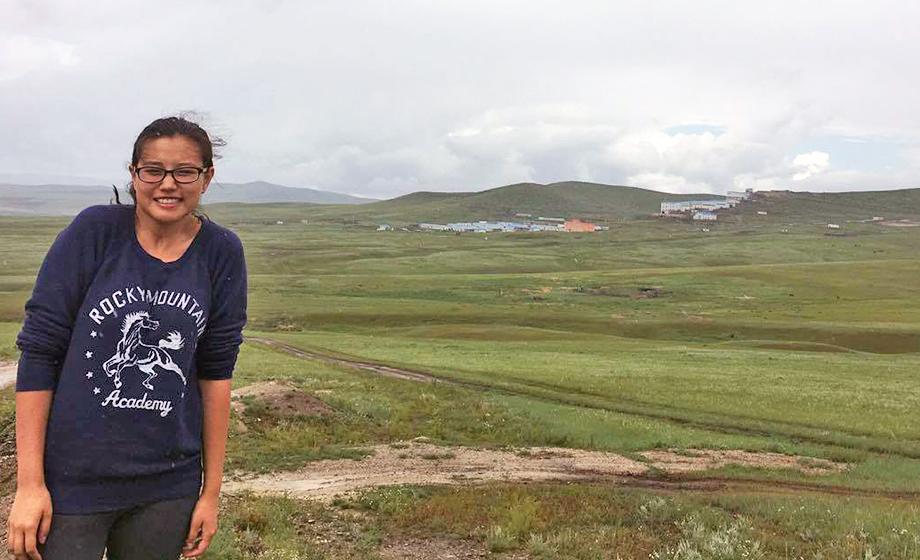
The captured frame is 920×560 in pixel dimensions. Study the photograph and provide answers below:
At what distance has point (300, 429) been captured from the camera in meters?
21.7

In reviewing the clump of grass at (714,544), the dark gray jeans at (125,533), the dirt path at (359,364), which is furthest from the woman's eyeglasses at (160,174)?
the dirt path at (359,364)

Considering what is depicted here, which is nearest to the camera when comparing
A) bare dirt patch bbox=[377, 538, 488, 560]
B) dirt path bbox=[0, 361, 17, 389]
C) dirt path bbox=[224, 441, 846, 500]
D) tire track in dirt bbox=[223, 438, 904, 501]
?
bare dirt patch bbox=[377, 538, 488, 560]

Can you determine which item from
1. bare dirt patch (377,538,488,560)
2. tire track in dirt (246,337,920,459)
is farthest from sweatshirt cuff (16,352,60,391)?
tire track in dirt (246,337,920,459)

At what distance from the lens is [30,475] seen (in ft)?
13.1

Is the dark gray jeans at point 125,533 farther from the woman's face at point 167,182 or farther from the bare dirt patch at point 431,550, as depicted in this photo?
the bare dirt patch at point 431,550

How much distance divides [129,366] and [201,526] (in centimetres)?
132

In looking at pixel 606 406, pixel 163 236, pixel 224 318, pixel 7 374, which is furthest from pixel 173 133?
pixel 7 374

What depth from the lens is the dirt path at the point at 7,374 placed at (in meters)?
27.5

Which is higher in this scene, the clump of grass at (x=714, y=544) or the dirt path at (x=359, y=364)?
the clump of grass at (x=714, y=544)

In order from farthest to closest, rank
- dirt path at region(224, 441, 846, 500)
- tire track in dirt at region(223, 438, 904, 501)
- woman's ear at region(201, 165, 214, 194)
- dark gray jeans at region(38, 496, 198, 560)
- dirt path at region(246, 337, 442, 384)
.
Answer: dirt path at region(246, 337, 442, 384), tire track in dirt at region(223, 438, 904, 501), dirt path at region(224, 441, 846, 500), woman's ear at region(201, 165, 214, 194), dark gray jeans at region(38, 496, 198, 560)

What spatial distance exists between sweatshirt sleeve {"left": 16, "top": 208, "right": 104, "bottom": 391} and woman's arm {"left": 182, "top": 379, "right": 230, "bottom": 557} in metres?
0.96

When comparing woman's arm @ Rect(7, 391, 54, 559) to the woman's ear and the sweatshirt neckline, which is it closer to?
the sweatshirt neckline

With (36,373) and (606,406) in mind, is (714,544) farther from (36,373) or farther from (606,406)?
(606,406)

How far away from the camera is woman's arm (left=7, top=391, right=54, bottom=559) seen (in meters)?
4.00
